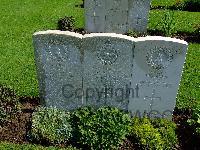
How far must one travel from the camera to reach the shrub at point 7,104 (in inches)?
295

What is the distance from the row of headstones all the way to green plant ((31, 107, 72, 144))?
1.54 feet

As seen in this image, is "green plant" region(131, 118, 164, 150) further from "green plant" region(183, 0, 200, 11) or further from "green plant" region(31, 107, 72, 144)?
"green plant" region(183, 0, 200, 11)

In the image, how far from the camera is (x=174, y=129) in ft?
24.7

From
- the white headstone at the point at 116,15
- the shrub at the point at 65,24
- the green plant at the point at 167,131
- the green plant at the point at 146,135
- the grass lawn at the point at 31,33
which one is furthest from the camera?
the shrub at the point at 65,24

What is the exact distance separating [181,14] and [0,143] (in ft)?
27.9

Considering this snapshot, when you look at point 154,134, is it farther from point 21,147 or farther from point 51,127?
point 21,147

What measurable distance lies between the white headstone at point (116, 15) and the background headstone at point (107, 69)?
14.8 ft

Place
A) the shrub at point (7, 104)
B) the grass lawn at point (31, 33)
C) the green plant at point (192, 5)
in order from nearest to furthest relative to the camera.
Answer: the shrub at point (7, 104), the grass lawn at point (31, 33), the green plant at point (192, 5)

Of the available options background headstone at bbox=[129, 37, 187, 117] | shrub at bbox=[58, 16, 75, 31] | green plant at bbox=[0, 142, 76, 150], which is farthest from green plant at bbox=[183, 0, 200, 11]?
green plant at bbox=[0, 142, 76, 150]

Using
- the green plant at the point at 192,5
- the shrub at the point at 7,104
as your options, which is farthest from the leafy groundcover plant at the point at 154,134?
the green plant at the point at 192,5

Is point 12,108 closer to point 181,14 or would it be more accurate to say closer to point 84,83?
point 84,83

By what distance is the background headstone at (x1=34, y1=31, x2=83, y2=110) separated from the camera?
6988 mm

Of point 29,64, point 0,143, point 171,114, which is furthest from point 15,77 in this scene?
point 171,114

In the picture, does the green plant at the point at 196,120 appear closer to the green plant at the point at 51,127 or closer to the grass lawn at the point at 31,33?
the grass lawn at the point at 31,33
